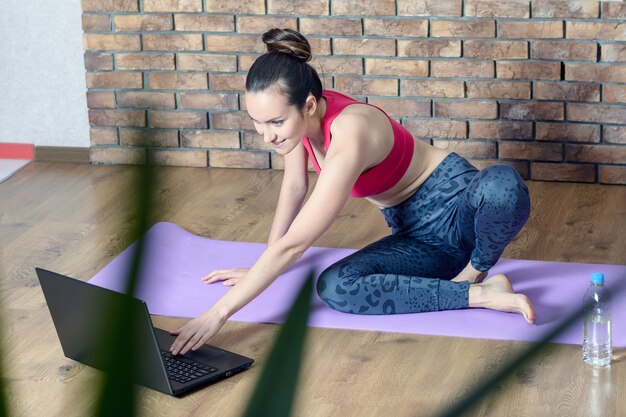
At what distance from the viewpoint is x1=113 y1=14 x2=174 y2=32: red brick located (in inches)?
141

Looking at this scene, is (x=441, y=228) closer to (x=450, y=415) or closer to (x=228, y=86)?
(x=228, y=86)

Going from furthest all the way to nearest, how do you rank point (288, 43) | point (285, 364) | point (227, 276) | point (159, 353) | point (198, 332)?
1. point (227, 276)
2. point (288, 43)
3. point (198, 332)
4. point (159, 353)
5. point (285, 364)

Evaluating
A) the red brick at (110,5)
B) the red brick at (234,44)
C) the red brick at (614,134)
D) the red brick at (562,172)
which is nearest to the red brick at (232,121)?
the red brick at (234,44)

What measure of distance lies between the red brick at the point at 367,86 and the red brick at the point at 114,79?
75 centimetres

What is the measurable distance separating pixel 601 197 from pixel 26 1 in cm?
215

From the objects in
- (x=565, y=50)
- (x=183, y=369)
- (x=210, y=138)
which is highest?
(x=565, y=50)

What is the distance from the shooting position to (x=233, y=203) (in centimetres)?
331

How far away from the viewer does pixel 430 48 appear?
3.39 m

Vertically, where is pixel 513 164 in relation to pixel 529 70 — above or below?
below

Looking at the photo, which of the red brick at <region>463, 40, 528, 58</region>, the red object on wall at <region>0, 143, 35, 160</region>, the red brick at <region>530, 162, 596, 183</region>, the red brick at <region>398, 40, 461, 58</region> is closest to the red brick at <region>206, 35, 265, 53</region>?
the red brick at <region>398, 40, 461, 58</region>

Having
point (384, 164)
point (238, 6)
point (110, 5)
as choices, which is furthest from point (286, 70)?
point (110, 5)

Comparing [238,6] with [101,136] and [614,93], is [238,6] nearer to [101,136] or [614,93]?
[101,136]

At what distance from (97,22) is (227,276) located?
1476mm

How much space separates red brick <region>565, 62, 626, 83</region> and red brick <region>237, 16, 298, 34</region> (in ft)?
3.12
